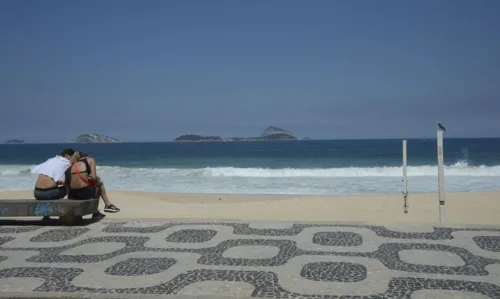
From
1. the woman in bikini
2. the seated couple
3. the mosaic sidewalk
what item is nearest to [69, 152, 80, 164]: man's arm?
the seated couple

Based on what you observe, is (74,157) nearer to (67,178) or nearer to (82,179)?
(67,178)

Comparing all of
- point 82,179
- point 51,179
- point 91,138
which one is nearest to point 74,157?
point 82,179

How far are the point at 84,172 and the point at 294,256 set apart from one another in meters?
4.70

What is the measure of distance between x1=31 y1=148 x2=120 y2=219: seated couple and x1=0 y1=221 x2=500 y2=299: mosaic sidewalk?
70 cm

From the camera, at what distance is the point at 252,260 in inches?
223

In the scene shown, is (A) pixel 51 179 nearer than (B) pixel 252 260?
No

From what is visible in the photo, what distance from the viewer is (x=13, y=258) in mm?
5871

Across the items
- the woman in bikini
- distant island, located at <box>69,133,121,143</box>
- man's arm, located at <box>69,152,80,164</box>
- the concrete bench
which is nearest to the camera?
the concrete bench

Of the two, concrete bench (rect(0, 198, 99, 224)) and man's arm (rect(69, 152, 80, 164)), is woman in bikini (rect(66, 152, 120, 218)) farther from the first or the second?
concrete bench (rect(0, 198, 99, 224))

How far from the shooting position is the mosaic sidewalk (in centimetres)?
455

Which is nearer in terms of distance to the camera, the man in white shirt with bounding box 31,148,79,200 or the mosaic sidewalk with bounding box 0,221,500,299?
the mosaic sidewalk with bounding box 0,221,500,299

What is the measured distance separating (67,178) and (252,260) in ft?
14.9

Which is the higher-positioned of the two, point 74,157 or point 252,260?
point 74,157

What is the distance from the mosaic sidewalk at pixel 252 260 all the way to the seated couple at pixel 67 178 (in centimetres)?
70
